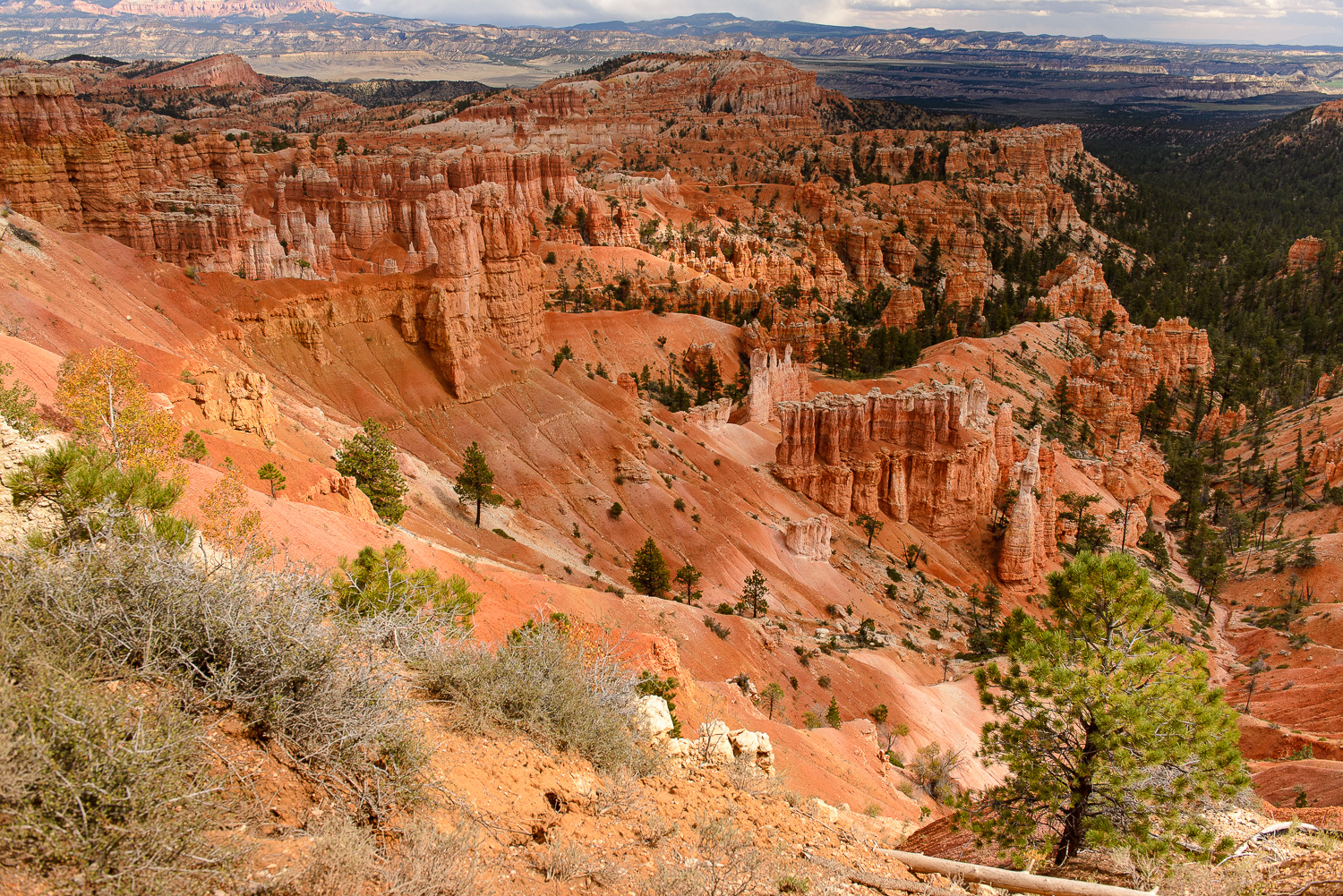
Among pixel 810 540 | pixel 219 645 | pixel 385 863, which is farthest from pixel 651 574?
pixel 385 863

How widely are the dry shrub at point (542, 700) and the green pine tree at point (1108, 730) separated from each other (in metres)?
5.04

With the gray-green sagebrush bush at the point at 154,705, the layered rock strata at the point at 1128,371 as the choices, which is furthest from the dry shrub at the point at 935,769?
the layered rock strata at the point at 1128,371

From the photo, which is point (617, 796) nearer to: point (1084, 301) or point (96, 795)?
point (96, 795)

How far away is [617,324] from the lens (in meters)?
63.0

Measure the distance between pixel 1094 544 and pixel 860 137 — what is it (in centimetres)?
10988

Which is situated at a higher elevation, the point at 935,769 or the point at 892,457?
the point at 892,457

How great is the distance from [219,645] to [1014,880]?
330 inches

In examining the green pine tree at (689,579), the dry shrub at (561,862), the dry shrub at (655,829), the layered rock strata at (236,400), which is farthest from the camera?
the green pine tree at (689,579)

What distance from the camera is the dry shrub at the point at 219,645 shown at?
7.25m

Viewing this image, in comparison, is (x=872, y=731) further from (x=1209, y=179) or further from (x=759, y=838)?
(x=1209, y=179)

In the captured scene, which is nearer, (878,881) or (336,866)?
(336,866)

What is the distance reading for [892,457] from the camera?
45.4 metres

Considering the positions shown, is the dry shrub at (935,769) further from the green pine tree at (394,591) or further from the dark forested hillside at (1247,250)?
the dark forested hillside at (1247,250)

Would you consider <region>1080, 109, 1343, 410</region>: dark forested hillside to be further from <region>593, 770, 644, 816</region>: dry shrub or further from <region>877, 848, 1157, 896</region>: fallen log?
<region>593, 770, 644, 816</region>: dry shrub
